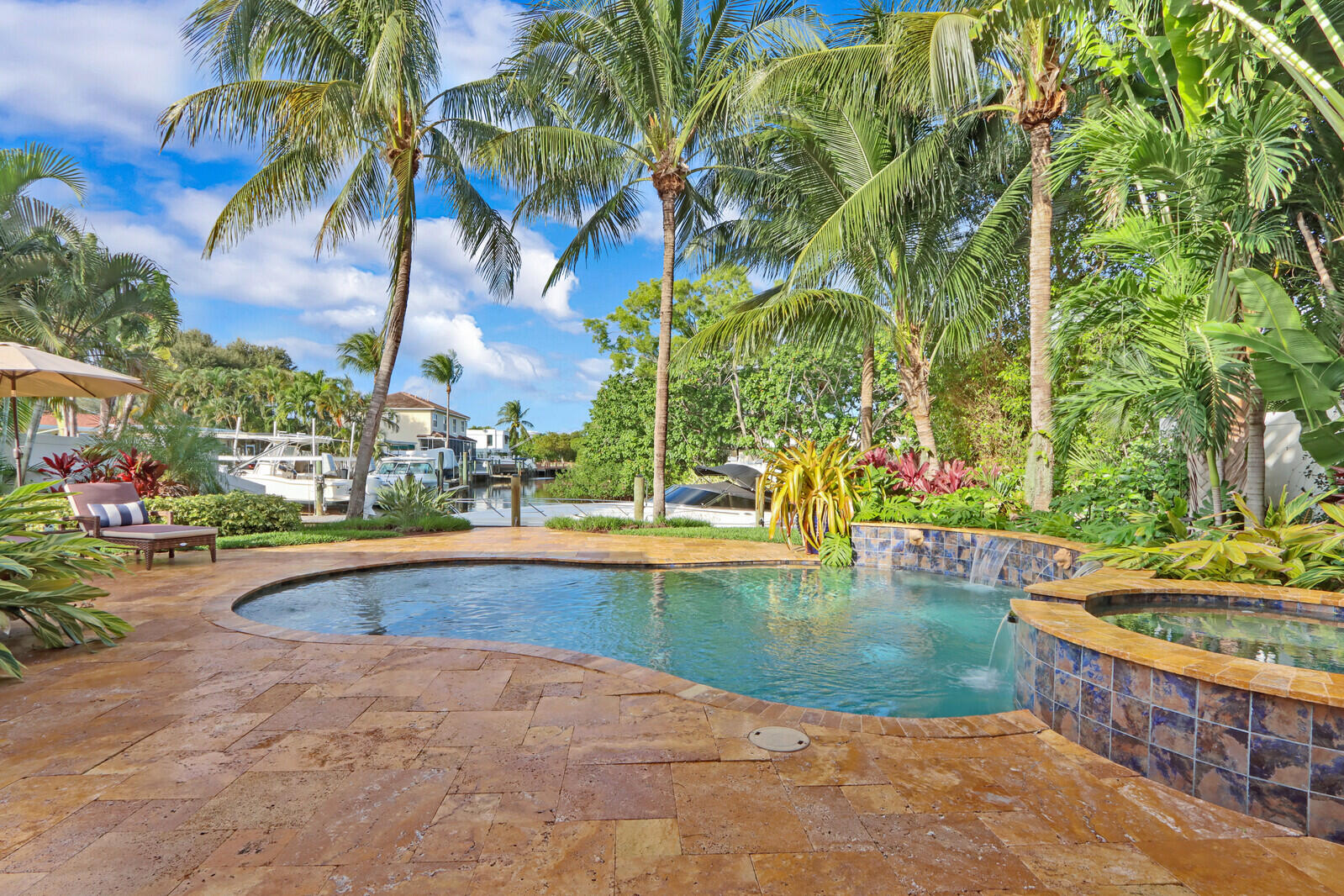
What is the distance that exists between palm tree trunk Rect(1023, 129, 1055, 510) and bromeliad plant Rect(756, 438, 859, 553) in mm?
2310

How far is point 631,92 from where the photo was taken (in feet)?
36.7

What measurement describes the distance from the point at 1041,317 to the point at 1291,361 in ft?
15.1

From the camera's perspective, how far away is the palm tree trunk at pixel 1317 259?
234 inches

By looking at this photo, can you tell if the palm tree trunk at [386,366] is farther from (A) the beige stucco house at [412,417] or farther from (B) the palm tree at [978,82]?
(A) the beige stucco house at [412,417]

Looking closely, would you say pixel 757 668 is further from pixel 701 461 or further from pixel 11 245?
pixel 11 245

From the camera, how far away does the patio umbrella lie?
266 inches

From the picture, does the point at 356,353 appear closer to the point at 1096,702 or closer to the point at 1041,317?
the point at 1041,317

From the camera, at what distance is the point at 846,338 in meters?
11.5

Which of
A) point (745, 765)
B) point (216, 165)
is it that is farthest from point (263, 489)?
point (745, 765)

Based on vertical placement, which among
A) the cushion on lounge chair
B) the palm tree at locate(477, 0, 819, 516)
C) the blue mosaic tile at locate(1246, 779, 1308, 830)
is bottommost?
the blue mosaic tile at locate(1246, 779, 1308, 830)

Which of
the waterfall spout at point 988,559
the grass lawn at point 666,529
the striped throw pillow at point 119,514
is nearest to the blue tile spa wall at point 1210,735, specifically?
the waterfall spout at point 988,559

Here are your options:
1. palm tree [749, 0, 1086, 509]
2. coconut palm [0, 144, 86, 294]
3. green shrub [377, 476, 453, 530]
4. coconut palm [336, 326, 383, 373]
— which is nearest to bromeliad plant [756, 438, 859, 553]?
palm tree [749, 0, 1086, 509]

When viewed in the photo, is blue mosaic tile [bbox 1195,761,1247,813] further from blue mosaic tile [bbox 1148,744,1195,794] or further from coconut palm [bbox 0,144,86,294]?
coconut palm [bbox 0,144,86,294]

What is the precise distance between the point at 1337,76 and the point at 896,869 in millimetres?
5268
